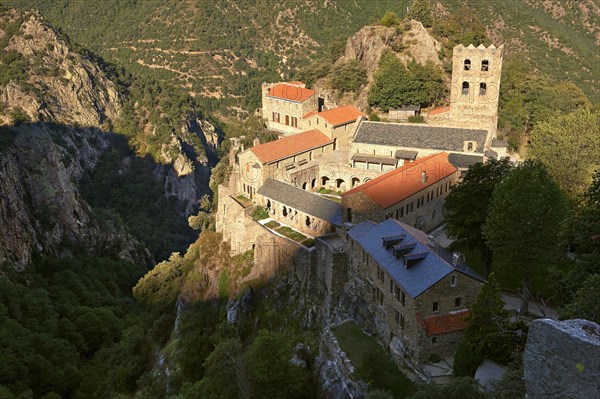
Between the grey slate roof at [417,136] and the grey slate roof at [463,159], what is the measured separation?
52.9 inches

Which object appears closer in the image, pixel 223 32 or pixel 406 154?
pixel 406 154

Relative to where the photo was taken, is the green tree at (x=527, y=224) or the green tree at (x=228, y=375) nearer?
the green tree at (x=527, y=224)

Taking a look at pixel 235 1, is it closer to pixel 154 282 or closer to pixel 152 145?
pixel 152 145

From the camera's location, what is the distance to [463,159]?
54812 mm

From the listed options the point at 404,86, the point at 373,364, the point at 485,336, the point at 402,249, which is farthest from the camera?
the point at 404,86

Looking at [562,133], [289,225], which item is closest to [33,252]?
[289,225]

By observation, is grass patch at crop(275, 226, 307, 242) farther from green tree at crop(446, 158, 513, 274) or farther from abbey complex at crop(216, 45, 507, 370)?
green tree at crop(446, 158, 513, 274)

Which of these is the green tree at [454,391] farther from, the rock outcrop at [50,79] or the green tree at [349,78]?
the rock outcrop at [50,79]

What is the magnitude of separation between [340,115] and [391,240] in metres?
32.5

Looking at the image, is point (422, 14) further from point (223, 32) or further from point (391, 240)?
point (223, 32)

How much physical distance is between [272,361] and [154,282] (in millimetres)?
45258

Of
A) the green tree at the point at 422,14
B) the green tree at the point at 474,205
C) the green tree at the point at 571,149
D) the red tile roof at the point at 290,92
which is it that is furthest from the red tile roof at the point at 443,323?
the green tree at the point at 422,14

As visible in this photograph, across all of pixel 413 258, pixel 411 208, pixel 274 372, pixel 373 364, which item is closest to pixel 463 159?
pixel 411 208

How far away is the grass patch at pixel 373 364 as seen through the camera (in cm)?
3155
